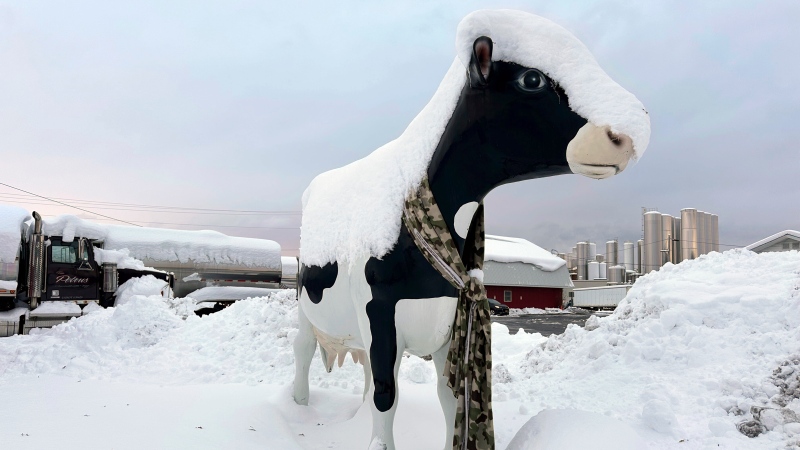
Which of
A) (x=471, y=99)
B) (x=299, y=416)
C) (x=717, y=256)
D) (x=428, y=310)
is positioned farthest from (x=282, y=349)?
(x=717, y=256)

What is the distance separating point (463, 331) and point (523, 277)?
1190 inches

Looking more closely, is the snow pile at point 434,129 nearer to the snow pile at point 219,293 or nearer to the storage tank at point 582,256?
the snow pile at point 219,293

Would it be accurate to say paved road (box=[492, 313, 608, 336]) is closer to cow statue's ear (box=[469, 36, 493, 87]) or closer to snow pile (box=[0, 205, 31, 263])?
snow pile (box=[0, 205, 31, 263])

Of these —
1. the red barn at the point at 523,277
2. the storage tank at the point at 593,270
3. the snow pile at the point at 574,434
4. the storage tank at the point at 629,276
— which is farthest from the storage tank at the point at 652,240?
the snow pile at the point at 574,434

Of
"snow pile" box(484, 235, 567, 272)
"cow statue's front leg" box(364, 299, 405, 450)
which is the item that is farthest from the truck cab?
"snow pile" box(484, 235, 567, 272)

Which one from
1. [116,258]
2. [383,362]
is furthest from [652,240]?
[383,362]

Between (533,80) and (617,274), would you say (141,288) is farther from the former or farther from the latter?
(617,274)

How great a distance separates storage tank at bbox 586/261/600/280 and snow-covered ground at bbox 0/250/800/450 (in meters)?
39.0

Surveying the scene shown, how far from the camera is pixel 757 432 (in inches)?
131

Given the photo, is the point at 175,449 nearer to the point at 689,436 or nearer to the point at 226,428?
the point at 226,428

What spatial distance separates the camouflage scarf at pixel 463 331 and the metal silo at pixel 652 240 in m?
29.8

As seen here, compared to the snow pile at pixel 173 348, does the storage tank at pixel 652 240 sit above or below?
above

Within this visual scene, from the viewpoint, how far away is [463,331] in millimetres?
2818

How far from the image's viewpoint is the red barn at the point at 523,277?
103 feet
